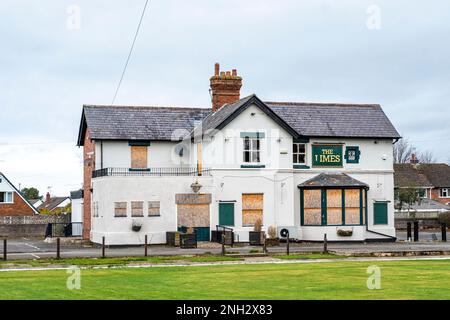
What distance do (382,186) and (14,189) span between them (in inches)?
1494

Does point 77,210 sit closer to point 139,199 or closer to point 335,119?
point 139,199

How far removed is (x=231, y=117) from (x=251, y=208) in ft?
16.4

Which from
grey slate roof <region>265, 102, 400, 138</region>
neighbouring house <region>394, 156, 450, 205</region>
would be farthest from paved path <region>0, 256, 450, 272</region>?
neighbouring house <region>394, 156, 450, 205</region>

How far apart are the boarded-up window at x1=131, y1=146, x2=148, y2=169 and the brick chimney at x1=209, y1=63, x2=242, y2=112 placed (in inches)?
211

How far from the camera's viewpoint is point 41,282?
21.7 m

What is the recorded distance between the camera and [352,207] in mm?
43938

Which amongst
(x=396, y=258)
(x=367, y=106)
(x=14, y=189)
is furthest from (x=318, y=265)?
(x=14, y=189)

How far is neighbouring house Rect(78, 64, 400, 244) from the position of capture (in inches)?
1650

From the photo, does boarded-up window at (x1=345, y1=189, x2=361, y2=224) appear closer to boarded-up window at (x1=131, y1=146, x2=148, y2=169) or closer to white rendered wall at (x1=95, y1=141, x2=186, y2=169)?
white rendered wall at (x1=95, y1=141, x2=186, y2=169)

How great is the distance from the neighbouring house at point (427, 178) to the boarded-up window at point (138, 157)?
4770 centimetres

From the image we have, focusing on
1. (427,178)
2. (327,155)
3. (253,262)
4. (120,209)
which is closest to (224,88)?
(327,155)

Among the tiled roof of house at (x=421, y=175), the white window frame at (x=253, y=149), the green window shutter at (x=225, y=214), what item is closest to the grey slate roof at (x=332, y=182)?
the white window frame at (x=253, y=149)

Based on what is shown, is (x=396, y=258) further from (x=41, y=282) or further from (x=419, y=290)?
(x=41, y=282)

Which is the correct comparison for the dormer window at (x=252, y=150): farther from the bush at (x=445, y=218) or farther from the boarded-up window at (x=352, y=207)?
the bush at (x=445, y=218)
